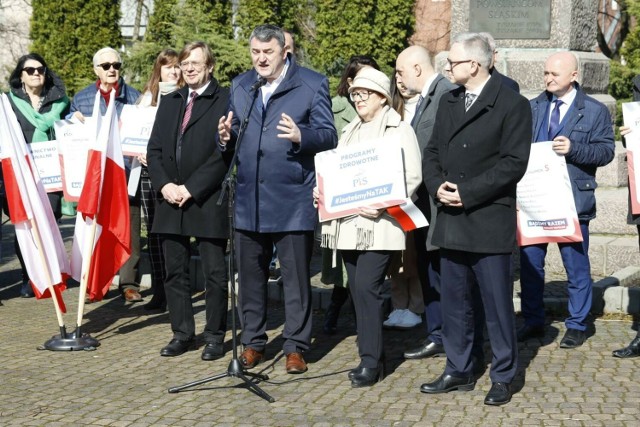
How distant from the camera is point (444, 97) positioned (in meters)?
6.64

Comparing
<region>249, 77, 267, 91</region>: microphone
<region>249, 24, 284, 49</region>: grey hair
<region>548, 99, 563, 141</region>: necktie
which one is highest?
<region>249, 24, 284, 49</region>: grey hair

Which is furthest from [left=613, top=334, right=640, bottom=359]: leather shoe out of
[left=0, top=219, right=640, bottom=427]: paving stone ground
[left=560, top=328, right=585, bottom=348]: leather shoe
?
[left=560, top=328, right=585, bottom=348]: leather shoe

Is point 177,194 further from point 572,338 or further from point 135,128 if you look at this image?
point 572,338

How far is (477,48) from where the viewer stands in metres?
6.34

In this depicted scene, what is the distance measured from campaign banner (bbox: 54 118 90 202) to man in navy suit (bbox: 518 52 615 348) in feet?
11.7

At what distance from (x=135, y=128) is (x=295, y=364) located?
274 centimetres

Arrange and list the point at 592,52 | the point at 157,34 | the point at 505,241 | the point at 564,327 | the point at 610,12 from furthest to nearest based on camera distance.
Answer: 1. the point at 610,12
2. the point at 157,34
3. the point at 592,52
4. the point at 564,327
5. the point at 505,241

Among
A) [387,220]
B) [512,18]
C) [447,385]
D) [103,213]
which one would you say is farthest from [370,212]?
[512,18]

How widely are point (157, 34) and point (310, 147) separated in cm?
1288

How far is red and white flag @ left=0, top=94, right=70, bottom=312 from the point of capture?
8.23m

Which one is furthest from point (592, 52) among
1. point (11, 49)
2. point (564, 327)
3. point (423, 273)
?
point (11, 49)

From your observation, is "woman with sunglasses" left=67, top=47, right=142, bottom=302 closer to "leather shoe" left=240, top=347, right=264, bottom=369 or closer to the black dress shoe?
"leather shoe" left=240, top=347, right=264, bottom=369

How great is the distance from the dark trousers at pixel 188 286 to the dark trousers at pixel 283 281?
0.27 metres

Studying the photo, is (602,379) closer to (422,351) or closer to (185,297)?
(422,351)
